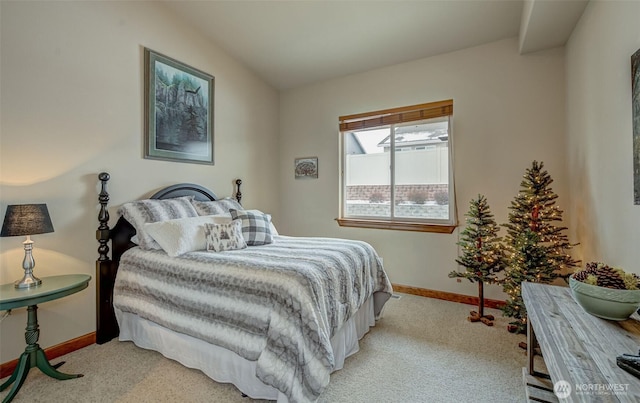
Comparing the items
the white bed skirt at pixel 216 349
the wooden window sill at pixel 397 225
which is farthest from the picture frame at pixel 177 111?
the wooden window sill at pixel 397 225

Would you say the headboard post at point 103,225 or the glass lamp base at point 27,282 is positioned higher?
the headboard post at point 103,225

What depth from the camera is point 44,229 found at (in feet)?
6.12

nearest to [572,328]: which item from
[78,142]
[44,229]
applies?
[44,229]

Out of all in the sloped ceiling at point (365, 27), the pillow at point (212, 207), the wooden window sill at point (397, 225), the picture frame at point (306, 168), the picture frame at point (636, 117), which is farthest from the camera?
the picture frame at point (306, 168)

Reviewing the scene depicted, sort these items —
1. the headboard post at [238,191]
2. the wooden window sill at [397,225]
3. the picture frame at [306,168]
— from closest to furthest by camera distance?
1. the wooden window sill at [397,225]
2. the headboard post at [238,191]
3. the picture frame at [306,168]

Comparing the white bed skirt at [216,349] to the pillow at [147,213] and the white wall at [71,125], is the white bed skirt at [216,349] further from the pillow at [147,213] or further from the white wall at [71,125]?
the pillow at [147,213]

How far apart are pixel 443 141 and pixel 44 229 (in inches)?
148

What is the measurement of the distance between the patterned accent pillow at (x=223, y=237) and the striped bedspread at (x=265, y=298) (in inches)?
4.6

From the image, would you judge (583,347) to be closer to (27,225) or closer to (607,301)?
(607,301)

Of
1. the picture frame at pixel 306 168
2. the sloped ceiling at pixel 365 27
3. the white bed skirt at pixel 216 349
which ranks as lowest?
the white bed skirt at pixel 216 349

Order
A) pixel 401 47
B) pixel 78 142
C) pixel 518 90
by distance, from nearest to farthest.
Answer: pixel 78 142, pixel 518 90, pixel 401 47

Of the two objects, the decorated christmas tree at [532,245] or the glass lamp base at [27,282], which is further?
the decorated christmas tree at [532,245]

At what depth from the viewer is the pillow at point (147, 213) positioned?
241 centimetres

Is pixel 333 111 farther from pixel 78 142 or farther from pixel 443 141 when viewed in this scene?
pixel 78 142
